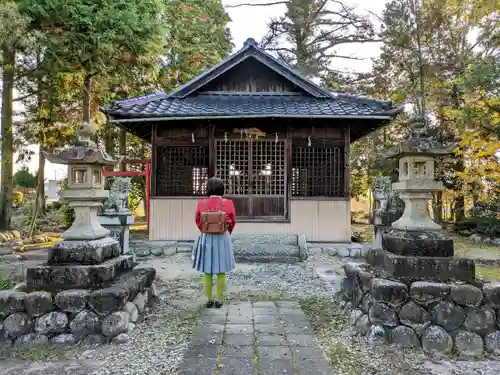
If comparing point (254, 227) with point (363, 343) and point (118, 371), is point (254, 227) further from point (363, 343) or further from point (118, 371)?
point (118, 371)

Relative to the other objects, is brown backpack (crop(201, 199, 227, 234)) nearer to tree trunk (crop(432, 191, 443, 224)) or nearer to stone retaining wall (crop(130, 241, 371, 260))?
stone retaining wall (crop(130, 241, 371, 260))

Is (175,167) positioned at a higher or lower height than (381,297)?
higher

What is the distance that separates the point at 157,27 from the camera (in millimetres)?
12086

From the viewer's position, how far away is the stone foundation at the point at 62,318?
13.0ft

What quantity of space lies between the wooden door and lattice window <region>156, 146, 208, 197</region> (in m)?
0.64

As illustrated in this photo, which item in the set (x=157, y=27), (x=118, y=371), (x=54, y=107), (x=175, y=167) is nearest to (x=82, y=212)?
(x=118, y=371)

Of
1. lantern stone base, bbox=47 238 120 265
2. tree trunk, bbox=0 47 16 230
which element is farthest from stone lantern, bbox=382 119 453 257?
tree trunk, bbox=0 47 16 230

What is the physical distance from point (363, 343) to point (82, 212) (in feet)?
13.1

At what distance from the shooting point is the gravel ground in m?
3.44

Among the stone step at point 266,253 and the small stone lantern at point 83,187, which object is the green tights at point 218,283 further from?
the stone step at point 266,253

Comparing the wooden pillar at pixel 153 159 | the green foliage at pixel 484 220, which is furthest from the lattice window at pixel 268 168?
the green foliage at pixel 484 220

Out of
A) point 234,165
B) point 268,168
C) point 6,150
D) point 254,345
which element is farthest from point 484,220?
point 6,150

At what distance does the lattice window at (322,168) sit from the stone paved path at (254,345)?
5.86 m

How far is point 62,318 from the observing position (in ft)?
13.1
